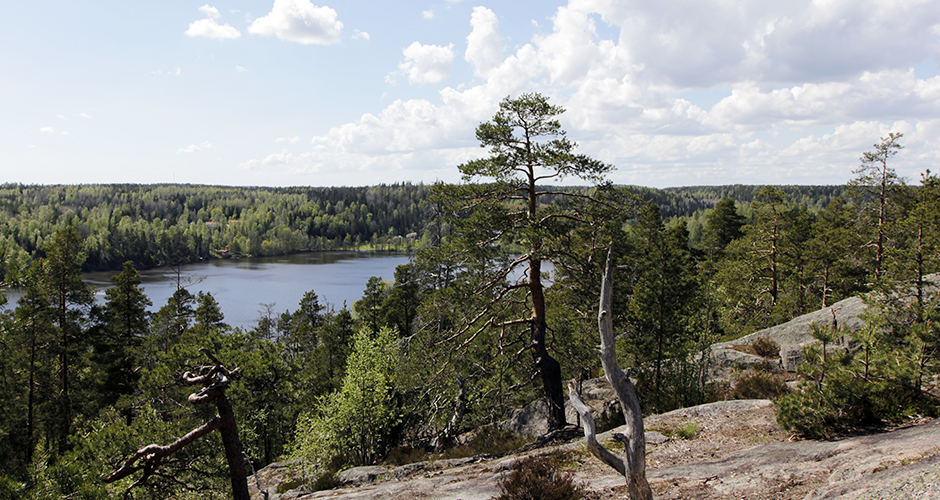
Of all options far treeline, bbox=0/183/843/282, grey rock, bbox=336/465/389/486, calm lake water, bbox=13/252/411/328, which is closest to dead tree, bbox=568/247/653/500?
grey rock, bbox=336/465/389/486

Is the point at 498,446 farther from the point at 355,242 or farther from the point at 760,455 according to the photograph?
the point at 355,242

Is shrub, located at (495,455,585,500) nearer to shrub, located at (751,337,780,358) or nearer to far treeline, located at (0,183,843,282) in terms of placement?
shrub, located at (751,337,780,358)

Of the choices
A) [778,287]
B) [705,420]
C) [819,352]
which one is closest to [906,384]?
[819,352]

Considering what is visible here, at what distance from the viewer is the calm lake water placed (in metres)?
60.9

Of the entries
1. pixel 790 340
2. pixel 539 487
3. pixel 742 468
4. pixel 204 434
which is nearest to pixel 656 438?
pixel 742 468

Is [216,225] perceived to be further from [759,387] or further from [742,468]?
[742,468]

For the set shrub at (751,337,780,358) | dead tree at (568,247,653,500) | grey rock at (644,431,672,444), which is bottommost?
shrub at (751,337,780,358)

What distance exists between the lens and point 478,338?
13875 mm

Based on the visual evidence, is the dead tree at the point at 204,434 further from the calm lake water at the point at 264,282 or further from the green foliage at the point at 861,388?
Answer: the calm lake water at the point at 264,282

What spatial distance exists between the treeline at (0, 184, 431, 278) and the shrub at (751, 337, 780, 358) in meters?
101

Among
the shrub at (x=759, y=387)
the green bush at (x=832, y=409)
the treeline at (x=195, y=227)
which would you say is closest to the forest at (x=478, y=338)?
the green bush at (x=832, y=409)

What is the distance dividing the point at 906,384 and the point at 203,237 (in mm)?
158340

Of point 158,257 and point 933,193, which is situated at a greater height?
point 933,193

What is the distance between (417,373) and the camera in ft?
43.5
